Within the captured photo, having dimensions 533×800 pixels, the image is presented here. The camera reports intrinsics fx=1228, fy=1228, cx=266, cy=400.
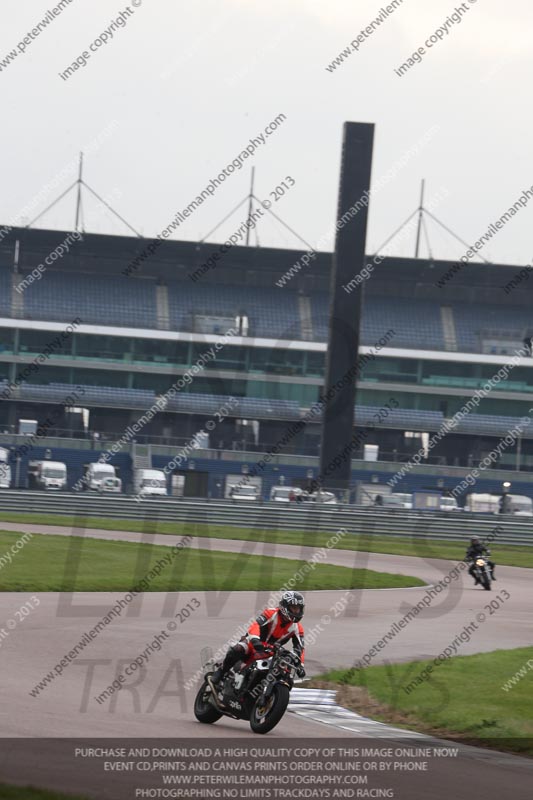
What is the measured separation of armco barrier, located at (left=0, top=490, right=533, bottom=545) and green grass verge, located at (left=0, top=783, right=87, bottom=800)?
37.2 m

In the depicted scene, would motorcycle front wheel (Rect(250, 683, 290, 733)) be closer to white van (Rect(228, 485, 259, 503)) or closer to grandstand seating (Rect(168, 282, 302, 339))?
white van (Rect(228, 485, 259, 503))

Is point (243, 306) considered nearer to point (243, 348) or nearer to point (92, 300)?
point (243, 348)

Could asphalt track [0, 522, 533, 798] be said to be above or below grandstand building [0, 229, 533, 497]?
below

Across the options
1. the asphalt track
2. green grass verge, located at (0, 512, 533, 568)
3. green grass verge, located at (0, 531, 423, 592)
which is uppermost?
the asphalt track

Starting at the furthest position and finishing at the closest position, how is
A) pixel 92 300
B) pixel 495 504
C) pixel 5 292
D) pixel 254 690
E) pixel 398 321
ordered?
1. pixel 398 321
2. pixel 92 300
3. pixel 5 292
4. pixel 495 504
5. pixel 254 690

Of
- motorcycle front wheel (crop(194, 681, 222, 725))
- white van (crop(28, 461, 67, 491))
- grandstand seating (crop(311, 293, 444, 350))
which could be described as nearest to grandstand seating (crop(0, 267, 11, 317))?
white van (crop(28, 461, 67, 491))

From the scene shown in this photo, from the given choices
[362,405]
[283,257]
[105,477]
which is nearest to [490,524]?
[105,477]

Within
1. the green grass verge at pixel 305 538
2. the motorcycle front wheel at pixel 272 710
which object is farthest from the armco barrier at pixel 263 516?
the motorcycle front wheel at pixel 272 710

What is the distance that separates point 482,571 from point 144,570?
7767 millimetres

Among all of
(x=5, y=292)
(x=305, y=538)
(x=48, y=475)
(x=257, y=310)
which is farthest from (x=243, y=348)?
(x=305, y=538)

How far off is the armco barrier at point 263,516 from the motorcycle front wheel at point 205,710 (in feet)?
110

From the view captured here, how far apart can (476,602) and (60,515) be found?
22185 mm

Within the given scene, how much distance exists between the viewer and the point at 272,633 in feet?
36.1

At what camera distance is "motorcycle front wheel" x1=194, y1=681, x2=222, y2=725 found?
1087cm
